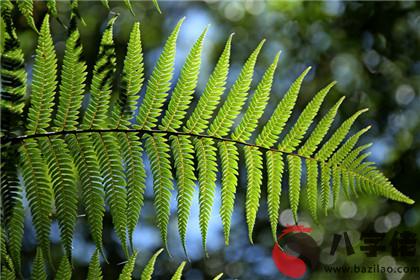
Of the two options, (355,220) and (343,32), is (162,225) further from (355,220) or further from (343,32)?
(343,32)

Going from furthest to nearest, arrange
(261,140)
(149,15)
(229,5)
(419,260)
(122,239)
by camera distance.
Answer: (229,5) < (149,15) < (419,260) < (261,140) < (122,239)

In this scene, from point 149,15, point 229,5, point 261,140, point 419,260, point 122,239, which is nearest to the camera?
point 122,239

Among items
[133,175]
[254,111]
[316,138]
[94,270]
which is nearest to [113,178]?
[133,175]

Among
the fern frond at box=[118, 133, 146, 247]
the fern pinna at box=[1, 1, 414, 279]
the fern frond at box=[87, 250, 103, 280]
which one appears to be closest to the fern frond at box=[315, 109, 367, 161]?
the fern pinna at box=[1, 1, 414, 279]

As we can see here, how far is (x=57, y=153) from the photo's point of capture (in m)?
0.84

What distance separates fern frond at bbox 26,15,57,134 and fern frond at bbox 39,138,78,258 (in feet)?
0.11

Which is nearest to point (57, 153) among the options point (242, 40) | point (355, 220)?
point (355, 220)

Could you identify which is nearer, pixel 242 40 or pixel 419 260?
pixel 419 260

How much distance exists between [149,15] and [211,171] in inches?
184

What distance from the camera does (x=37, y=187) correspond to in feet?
2.67

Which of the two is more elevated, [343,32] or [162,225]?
[343,32]

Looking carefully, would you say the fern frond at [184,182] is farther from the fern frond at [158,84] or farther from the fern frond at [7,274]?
the fern frond at [7,274]

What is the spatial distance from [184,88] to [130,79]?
0.10 metres

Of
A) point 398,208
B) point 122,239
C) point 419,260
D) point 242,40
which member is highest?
point 242,40
